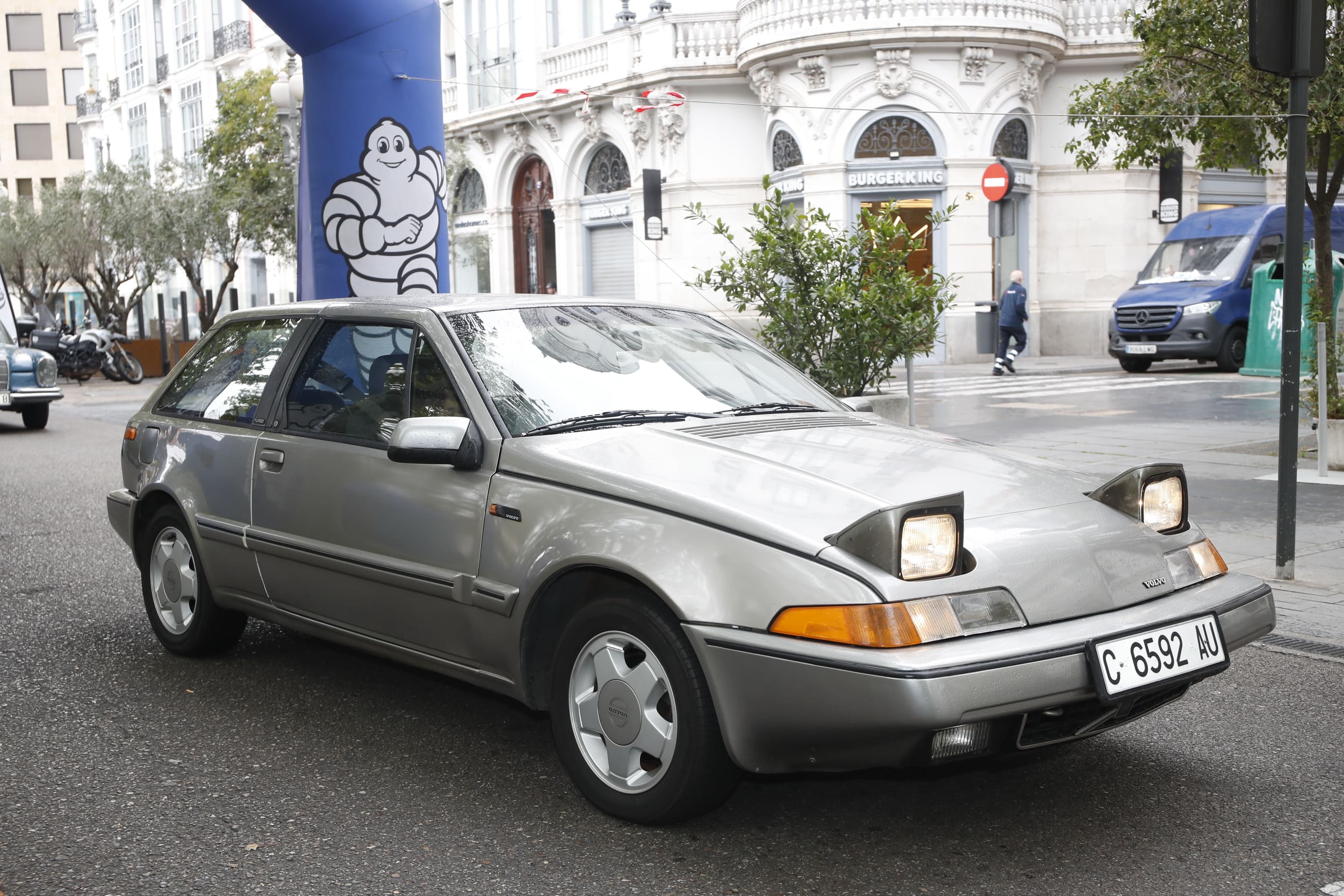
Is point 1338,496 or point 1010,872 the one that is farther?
point 1338,496

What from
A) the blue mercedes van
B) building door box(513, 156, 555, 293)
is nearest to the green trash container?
the blue mercedes van

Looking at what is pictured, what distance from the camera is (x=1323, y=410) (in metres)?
9.06

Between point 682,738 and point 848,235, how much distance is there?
7153 mm

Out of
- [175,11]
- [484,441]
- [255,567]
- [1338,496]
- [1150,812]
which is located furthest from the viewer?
[175,11]

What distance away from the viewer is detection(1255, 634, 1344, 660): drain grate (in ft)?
17.4

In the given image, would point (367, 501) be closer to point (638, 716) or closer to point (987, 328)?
point (638, 716)

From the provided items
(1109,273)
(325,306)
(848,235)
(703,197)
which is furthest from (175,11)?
(325,306)

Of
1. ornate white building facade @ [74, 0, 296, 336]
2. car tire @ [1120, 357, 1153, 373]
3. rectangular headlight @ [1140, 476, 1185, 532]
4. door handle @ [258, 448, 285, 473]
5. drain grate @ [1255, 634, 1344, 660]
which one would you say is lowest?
drain grate @ [1255, 634, 1344, 660]

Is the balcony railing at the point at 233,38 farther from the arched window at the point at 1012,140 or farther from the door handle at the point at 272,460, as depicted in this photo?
the door handle at the point at 272,460

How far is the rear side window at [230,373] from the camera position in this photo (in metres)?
5.08

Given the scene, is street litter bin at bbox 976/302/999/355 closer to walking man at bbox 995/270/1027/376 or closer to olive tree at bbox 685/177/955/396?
walking man at bbox 995/270/1027/376

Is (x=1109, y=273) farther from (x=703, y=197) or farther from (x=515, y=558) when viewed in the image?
(x=515, y=558)

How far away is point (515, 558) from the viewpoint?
3.80 meters

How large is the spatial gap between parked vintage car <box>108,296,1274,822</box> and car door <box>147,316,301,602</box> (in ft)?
0.06
